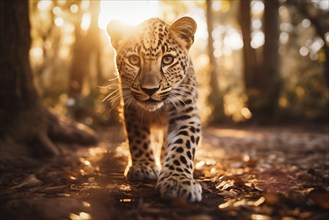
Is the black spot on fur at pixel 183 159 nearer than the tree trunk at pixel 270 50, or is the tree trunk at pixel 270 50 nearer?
the black spot on fur at pixel 183 159

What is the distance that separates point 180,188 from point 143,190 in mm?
651

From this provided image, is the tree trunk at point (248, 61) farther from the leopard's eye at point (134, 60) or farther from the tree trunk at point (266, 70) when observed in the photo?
the leopard's eye at point (134, 60)

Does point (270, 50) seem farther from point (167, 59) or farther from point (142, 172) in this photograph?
point (142, 172)

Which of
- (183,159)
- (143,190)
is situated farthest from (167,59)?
(143,190)

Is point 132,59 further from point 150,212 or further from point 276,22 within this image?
point 276,22

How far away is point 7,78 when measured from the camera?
5.47m

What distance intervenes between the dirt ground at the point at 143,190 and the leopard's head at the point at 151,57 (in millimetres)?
964

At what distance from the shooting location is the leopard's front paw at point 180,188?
3.22m

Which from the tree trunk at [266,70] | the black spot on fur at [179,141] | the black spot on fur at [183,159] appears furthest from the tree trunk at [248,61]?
the black spot on fur at [183,159]

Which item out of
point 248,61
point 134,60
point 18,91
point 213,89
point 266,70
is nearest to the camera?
point 134,60

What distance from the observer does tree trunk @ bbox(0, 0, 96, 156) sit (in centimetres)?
537

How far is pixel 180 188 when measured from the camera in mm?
3268

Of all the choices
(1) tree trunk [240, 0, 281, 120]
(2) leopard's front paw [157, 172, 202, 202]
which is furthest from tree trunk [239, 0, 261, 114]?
(2) leopard's front paw [157, 172, 202, 202]

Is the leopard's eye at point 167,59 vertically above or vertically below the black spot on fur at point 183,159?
above
